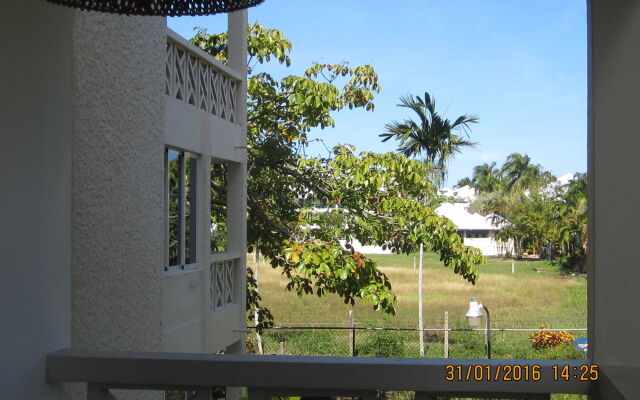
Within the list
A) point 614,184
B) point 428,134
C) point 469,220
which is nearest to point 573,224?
point 428,134

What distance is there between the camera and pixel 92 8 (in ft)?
7.31

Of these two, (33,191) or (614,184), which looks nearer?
(614,184)

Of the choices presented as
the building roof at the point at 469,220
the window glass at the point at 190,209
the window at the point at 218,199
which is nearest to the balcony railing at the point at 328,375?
the window glass at the point at 190,209

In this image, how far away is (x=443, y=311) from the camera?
917 inches

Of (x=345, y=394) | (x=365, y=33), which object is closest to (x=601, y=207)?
(x=345, y=394)

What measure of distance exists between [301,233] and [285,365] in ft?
26.6

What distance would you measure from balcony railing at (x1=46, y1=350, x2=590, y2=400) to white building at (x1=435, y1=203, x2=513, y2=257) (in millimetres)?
44965

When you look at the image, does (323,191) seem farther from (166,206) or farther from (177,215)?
(166,206)

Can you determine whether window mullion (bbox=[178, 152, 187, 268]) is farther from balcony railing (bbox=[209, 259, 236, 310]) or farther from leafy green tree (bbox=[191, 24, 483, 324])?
leafy green tree (bbox=[191, 24, 483, 324])

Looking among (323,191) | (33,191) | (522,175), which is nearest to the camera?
(33,191)

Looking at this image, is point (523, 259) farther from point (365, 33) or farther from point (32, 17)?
point (32, 17)

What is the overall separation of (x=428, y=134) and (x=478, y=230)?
30.6 metres

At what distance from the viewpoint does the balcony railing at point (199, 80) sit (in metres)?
6.25

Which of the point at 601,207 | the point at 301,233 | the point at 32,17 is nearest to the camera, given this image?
the point at 601,207
